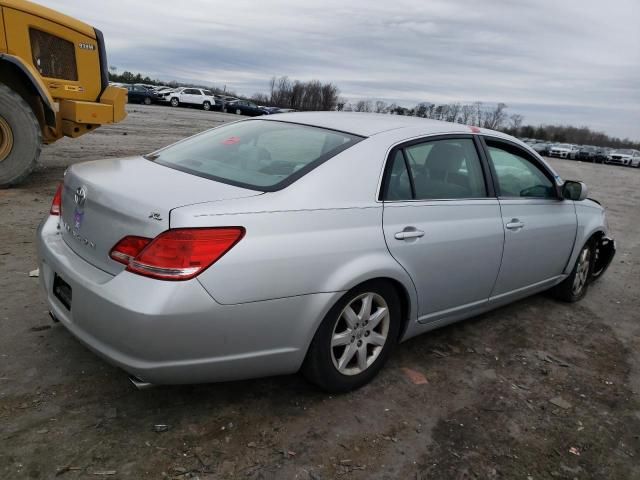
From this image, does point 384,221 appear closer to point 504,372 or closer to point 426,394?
point 426,394

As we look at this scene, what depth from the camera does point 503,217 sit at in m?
3.80

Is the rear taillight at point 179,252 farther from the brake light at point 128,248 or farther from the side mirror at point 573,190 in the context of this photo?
the side mirror at point 573,190

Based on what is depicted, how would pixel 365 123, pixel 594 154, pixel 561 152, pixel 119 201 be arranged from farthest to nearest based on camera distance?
pixel 594 154 → pixel 561 152 → pixel 365 123 → pixel 119 201

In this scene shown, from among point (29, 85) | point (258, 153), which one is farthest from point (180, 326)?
point (29, 85)

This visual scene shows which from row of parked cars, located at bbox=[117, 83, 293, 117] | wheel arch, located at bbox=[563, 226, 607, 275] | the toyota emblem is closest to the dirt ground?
wheel arch, located at bbox=[563, 226, 607, 275]

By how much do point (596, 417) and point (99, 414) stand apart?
109 inches

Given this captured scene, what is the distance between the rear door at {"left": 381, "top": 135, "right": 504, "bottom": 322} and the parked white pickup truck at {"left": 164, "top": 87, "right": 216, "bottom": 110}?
156 feet

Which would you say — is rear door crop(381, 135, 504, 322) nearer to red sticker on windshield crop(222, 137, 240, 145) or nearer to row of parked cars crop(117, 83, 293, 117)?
red sticker on windshield crop(222, 137, 240, 145)

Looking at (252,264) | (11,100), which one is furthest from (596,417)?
(11,100)

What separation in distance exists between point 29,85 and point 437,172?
6498mm

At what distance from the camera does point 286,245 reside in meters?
2.54

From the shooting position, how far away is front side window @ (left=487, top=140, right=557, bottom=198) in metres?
3.95

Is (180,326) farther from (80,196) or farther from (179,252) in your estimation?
(80,196)

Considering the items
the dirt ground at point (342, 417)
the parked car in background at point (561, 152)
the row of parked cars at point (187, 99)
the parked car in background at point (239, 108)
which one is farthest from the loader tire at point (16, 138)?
the parked car in background at point (561, 152)
